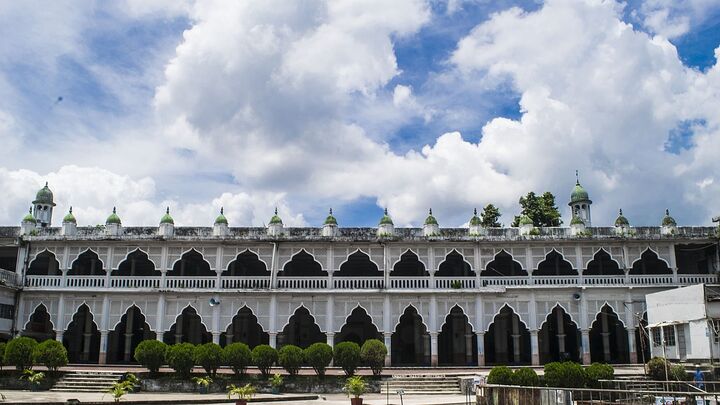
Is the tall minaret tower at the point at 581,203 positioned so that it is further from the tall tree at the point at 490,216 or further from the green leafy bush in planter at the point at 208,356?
the green leafy bush in planter at the point at 208,356

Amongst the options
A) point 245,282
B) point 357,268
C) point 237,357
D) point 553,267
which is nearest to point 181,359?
point 237,357

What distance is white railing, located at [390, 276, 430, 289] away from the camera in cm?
3234

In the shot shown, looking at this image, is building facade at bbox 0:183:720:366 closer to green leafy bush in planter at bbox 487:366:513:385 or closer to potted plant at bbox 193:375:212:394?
potted plant at bbox 193:375:212:394

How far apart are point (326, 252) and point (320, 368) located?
7.55 m

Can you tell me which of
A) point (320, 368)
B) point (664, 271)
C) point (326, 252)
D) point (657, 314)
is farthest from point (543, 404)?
point (664, 271)

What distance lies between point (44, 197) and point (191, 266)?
8555mm

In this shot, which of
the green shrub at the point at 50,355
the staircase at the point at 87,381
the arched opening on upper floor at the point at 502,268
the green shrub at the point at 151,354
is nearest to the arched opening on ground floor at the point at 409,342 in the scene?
the arched opening on upper floor at the point at 502,268

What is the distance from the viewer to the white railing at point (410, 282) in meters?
32.3

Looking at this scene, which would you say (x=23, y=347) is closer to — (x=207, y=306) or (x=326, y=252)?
(x=207, y=306)

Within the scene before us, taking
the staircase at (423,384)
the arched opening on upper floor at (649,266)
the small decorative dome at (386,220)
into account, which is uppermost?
the small decorative dome at (386,220)

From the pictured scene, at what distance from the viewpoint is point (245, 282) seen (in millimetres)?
33250

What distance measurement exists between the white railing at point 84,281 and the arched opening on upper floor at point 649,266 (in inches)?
1076

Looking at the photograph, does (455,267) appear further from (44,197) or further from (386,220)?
(44,197)

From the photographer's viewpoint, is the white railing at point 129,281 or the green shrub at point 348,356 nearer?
the green shrub at point 348,356
